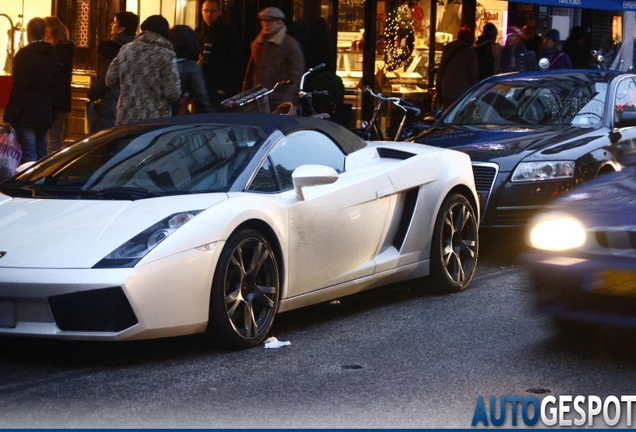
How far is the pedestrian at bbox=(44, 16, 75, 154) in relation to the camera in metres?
11.4

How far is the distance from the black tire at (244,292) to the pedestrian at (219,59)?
5410mm

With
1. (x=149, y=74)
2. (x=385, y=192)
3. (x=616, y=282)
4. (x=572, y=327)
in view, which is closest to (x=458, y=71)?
(x=149, y=74)

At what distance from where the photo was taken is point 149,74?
30.9 ft

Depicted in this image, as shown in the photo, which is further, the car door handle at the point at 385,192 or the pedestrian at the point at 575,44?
the pedestrian at the point at 575,44

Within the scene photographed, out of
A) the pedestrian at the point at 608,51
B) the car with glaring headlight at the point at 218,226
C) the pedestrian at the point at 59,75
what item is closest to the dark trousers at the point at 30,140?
the pedestrian at the point at 59,75

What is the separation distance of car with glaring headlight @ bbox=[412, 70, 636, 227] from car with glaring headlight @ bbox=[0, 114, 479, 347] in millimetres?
946

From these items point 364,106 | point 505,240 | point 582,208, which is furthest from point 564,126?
point 364,106

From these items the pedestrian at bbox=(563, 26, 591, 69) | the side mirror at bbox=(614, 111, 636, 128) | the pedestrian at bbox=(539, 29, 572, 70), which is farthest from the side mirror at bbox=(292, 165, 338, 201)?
the pedestrian at bbox=(563, 26, 591, 69)

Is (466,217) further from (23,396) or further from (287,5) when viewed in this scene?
(287,5)

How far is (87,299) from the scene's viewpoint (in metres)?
5.18

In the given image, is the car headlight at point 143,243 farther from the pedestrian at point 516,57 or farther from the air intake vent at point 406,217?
the pedestrian at point 516,57

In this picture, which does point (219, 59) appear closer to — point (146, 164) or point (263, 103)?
point (263, 103)

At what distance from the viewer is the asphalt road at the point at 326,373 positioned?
465 centimetres

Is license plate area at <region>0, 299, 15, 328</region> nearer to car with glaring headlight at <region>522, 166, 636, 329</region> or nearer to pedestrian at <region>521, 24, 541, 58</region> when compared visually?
car with glaring headlight at <region>522, 166, 636, 329</region>
